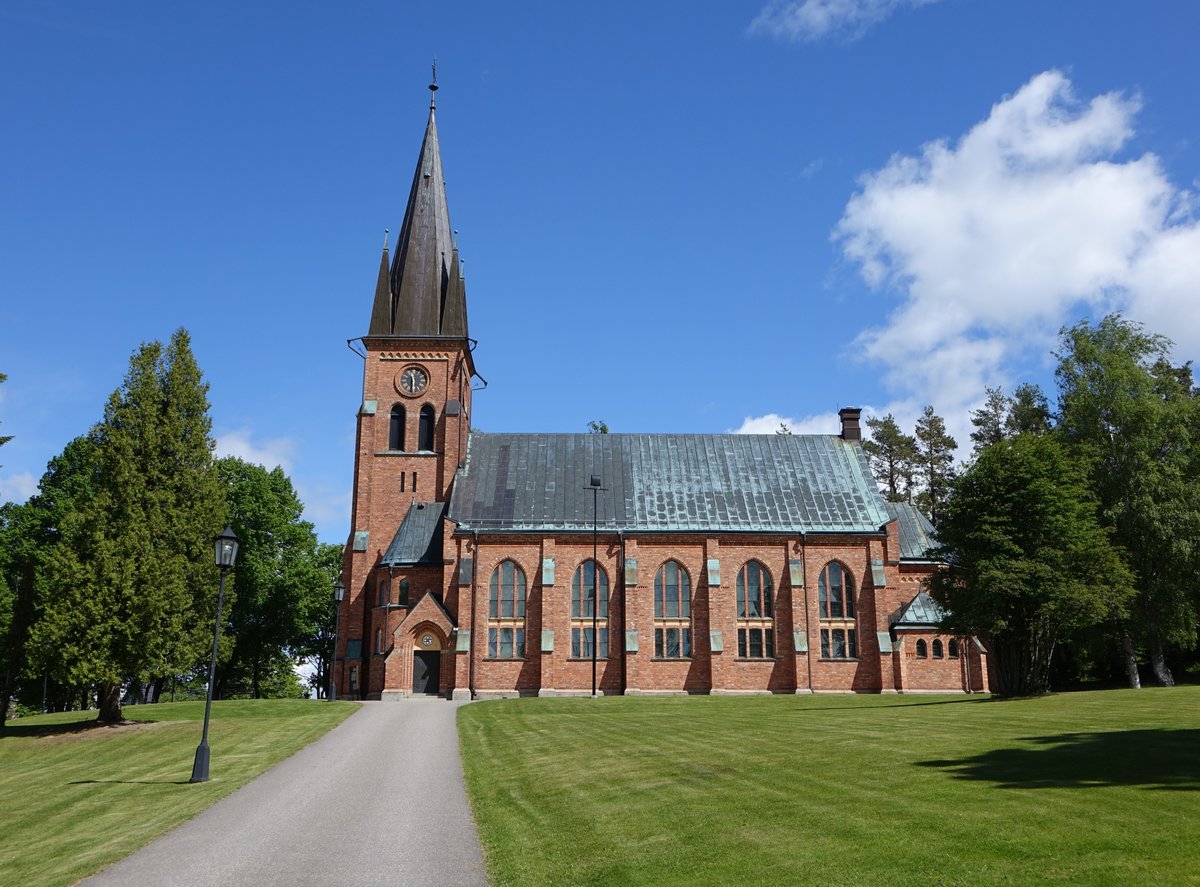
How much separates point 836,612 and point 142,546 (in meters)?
33.0

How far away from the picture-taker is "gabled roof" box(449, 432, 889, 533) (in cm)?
5091

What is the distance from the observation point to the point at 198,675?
64.1m

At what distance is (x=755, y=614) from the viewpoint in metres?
49.6

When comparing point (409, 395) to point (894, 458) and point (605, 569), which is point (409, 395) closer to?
point (605, 569)

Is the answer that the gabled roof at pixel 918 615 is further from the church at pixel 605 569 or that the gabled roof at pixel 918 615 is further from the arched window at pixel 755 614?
the arched window at pixel 755 614

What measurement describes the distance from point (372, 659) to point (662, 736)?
28.7 meters

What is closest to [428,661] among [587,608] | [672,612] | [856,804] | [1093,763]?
[587,608]

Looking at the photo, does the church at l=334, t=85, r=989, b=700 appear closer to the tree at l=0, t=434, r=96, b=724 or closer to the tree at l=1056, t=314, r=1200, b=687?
the tree at l=1056, t=314, r=1200, b=687

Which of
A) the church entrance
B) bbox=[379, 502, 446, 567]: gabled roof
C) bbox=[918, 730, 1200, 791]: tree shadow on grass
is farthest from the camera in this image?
bbox=[379, 502, 446, 567]: gabled roof

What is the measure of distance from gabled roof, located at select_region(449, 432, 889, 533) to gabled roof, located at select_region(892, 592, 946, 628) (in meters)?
4.41

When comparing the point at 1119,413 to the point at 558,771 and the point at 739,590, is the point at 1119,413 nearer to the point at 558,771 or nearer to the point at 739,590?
the point at 739,590

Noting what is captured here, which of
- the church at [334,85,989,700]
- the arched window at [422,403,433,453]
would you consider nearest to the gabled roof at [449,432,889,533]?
the church at [334,85,989,700]

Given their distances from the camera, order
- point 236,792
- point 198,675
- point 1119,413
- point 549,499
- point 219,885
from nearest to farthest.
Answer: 1. point 219,885
2. point 236,792
3. point 1119,413
4. point 549,499
5. point 198,675

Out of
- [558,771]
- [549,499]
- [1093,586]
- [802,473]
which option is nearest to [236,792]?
[558,771]
